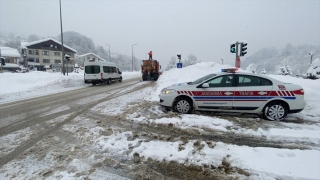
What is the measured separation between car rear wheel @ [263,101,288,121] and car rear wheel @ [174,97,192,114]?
262 centimetres

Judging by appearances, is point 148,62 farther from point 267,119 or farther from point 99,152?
point 99,152

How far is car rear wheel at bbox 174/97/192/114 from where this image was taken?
21.7 feet

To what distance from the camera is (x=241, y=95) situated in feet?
20.0

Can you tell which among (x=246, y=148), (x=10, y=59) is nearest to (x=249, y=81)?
(x=246, y=148)

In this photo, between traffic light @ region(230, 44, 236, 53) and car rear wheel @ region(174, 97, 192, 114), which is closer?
car rear wheel @ region(174, 97, 192, 114)

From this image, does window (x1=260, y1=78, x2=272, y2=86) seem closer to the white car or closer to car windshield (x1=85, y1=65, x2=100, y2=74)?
the white car

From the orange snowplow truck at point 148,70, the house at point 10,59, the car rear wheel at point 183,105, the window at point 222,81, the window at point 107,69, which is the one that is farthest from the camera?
the house at point 10,59

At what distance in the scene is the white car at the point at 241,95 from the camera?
590 cm

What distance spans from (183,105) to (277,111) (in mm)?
3108

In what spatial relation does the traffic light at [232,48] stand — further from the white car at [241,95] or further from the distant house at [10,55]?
the distant house at [10,55]

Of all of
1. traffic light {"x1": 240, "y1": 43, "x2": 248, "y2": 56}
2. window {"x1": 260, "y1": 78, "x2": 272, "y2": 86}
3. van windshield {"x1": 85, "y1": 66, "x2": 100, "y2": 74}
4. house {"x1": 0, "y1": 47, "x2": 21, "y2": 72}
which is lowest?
window {"x1": 260, "y1": 78, "x2": 272, "y2": 86}

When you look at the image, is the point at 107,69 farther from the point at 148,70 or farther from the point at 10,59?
the point at 10,59

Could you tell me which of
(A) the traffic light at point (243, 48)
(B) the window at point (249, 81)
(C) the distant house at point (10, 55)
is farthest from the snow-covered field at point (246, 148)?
(C) the distant house at point (10, 55)

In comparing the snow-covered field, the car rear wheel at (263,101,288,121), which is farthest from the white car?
the snow-covered field
